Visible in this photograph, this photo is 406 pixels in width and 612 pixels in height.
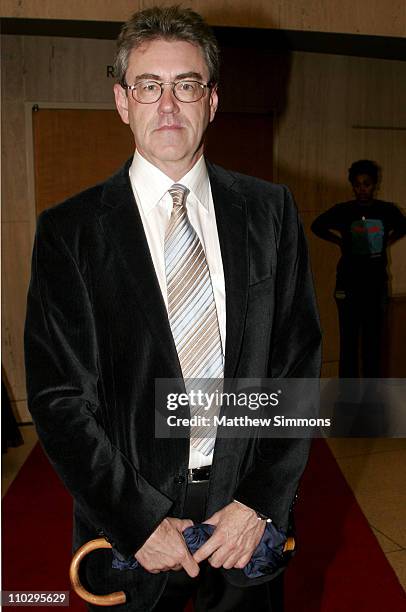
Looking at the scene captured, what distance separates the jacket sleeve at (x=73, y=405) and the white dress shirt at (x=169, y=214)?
137 millimetres

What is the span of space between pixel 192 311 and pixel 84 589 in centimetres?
49

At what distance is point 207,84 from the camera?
3.72ft

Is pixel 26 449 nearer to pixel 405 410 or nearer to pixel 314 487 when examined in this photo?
pixel 314 487

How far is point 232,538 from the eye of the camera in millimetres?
1113

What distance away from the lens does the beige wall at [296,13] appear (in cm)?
261

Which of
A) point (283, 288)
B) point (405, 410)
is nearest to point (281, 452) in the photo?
point (283, 288)

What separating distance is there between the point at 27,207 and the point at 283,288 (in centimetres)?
267

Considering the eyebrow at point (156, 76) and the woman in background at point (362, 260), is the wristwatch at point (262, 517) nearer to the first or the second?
the eyebrow at point (156, 76)

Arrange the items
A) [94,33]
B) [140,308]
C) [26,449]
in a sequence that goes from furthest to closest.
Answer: [26,449], [94,33], [140,308]

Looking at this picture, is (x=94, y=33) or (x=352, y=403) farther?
(x=352, y=403)

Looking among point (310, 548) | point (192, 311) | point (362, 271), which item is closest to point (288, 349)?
point (192, 311)

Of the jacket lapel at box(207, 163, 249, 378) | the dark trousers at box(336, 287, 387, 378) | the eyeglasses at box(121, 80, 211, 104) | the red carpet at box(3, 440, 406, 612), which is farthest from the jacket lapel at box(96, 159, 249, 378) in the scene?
the dark trousers at box(336, 287, 387, 378)

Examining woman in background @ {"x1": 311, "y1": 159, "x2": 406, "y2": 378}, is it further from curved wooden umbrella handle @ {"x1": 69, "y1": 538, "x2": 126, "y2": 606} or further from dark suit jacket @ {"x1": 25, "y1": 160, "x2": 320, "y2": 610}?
curved wooden umbrella handle @ {"x1": 69, "y1": 538, "x2": 126, "y2": 606}

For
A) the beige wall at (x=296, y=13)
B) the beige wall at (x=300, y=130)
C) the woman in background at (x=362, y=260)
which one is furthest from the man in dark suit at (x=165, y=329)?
the beige wall at (x=300, y=130)
